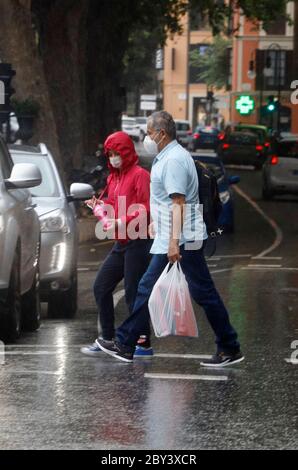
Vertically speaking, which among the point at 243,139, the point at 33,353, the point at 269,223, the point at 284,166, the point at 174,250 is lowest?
the point at 243,139

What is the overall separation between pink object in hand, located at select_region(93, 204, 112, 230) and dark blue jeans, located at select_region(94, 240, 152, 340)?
10.8 inches

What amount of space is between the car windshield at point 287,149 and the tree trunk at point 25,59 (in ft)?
32.9

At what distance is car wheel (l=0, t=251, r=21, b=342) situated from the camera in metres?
11.5

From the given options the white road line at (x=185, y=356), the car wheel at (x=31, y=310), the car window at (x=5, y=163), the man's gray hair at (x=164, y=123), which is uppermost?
the man's gray hair at (x=164, y=123)

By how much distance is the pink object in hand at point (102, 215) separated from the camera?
35.3ft

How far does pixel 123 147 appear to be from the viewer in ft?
35.6

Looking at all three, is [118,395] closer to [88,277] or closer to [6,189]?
[6,189]

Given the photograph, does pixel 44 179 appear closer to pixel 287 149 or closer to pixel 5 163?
pixel 5 163

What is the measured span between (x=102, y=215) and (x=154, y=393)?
1.99 metres

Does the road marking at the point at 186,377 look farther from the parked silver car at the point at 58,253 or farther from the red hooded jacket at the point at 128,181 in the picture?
the parked silver car at the point at 58,253

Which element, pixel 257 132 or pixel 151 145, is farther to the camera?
pixel 257 132

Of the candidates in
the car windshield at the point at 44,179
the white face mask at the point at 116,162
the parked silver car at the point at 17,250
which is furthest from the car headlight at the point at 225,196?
the white face mask at the point at 116,162

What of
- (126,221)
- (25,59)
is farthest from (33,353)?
(25,59)

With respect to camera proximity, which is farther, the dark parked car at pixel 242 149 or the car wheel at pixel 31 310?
the dark parked car at pixel 242 149
